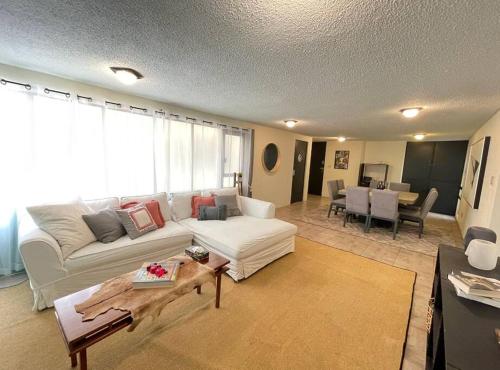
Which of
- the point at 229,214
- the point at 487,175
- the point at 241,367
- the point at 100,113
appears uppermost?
the point at 100,113

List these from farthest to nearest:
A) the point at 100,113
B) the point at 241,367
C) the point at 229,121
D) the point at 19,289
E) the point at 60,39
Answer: the point at 229,121 → the point at 100,113 → the point at 19,289 → the point at 60,39 → the point at 241,367

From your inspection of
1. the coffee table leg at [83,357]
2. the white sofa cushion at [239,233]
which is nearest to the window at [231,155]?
the white sofa cushion at [239,233]

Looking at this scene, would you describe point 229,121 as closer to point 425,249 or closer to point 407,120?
point 407,120

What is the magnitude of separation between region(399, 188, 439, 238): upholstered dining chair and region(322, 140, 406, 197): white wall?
309 centimetres

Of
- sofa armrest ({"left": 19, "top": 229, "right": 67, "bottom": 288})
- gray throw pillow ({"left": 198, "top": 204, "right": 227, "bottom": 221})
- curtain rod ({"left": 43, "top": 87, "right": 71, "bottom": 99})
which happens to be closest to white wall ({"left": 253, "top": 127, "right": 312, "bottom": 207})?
gray throw pillow ({"left": 198, "top": 204, "right": 227, "bottom": 221})

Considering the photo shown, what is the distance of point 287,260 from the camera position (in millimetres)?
2936

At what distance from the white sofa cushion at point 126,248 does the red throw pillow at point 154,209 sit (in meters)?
0.09

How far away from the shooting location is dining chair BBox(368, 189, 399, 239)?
3.77 metres

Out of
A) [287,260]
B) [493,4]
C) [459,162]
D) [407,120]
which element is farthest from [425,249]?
[459,162]

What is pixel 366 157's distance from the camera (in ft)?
24.6

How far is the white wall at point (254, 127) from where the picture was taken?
7.48ft

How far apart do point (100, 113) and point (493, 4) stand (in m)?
3.54

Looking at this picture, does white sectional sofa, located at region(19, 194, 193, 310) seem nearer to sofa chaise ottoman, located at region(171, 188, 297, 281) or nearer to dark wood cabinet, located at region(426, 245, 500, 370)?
sofa chaise ottoman, located at region(171, 188, 297, 281)

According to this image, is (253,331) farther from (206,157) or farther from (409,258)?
(206,157)
